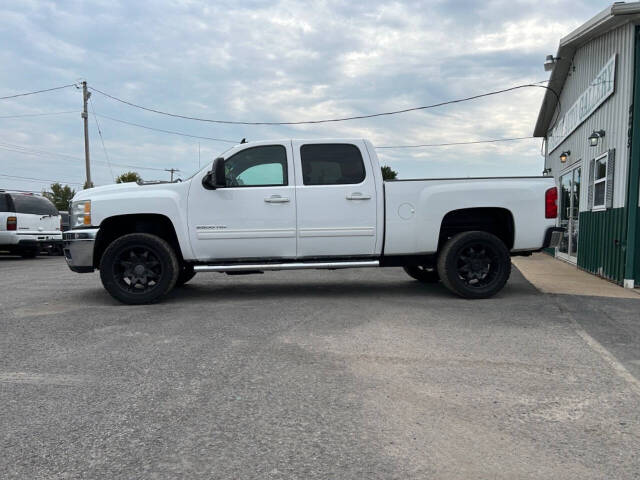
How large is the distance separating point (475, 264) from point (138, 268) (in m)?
4.40

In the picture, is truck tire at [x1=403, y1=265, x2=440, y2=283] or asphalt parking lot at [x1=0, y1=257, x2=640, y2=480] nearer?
asphalt parking lot at [x1=0, y1=257, x2=640, y2=480]

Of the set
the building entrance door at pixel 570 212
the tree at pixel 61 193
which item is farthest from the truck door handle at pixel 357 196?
the tree at pixel 61 193

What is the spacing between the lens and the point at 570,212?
1432cm

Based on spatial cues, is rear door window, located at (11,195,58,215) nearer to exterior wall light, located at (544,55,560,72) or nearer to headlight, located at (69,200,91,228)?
headlight, located at (69,200,91,228)

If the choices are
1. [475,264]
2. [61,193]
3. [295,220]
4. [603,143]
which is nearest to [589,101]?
[603,143]

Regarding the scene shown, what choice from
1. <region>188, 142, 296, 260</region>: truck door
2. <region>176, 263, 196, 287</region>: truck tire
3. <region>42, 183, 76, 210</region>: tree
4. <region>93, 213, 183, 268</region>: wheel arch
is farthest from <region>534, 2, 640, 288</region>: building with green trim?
<region>42, 183, 76, 210</region>: tree

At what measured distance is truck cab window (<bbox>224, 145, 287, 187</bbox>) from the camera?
7.17 metres

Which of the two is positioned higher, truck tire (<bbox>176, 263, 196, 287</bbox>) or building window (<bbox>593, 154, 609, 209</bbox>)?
building window (<bbox>593, 154, 609, 209</bbox>)

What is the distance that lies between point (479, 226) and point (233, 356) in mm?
4477

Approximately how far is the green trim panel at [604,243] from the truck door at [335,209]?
15.2 feet

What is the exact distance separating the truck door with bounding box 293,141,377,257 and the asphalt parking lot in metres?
0.93

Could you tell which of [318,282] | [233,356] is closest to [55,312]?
[233,356]

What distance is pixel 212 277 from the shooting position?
1006 centimetres

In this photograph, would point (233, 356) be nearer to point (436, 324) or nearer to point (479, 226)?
point (436, 324)
